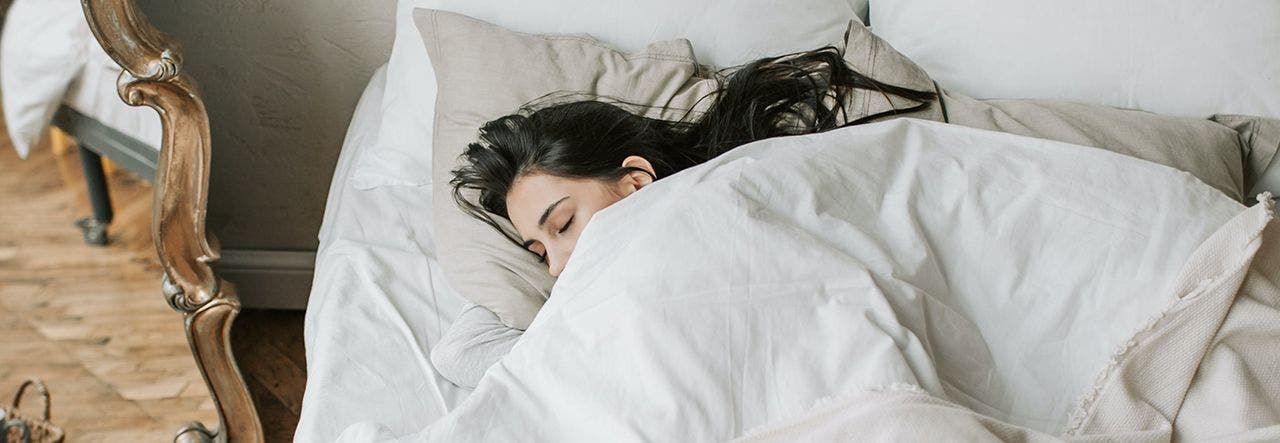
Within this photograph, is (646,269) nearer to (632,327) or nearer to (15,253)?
(632,327)

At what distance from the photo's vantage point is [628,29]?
1.44 m

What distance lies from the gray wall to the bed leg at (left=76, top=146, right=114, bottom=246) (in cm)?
35

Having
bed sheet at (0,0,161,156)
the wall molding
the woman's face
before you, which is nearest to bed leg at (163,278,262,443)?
bed sheet at (0,0,161,156)

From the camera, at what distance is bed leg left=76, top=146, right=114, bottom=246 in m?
1.38

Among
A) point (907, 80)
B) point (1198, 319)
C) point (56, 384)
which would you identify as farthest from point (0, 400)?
point (1198, 319)

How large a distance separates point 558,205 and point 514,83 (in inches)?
9.0

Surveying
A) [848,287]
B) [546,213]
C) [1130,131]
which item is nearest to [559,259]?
[546,213]

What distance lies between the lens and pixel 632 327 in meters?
0.88

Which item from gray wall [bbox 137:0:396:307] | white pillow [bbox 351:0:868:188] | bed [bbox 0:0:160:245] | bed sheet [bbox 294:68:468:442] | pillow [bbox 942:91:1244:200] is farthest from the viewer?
gray wall [bbox 137:0:396:307]

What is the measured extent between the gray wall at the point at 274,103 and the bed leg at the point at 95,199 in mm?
355

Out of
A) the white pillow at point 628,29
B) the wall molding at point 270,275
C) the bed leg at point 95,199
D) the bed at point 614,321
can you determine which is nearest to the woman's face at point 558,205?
the bed at point 614,321

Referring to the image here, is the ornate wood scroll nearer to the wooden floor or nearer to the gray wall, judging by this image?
the wooden floor

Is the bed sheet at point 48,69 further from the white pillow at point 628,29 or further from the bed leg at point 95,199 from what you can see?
the white pillow at point 628,29

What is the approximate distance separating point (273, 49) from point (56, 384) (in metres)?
0.62
